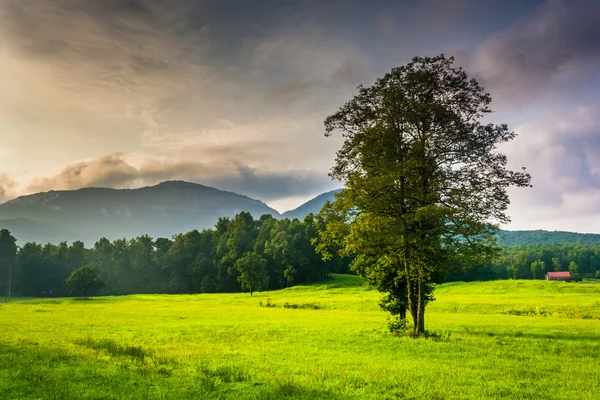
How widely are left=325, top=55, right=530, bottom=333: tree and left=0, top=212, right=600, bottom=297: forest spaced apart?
96101 mm

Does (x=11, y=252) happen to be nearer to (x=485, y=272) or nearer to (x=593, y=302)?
(x=593, y=302)

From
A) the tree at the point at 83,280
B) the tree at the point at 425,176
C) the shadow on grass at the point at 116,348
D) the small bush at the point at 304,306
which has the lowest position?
the small bush at the point at 304,306

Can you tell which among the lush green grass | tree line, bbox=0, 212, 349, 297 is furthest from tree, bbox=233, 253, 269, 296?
the lush green grass

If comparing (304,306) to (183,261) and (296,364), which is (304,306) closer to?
(296,364)

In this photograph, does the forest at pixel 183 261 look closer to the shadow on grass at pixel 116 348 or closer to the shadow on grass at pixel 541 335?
the shadow on grass at pixel 541 335

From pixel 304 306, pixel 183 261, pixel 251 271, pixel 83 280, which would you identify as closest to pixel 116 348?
pixel 304 306

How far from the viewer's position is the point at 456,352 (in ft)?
65.3

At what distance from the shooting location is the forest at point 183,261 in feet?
425

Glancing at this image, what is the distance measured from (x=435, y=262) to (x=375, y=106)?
11517 millimetres

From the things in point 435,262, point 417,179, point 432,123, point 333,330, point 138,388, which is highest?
point 432,123

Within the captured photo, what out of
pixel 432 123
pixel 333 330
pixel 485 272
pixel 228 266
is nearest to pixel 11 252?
pixel 228 266

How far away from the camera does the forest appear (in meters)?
130

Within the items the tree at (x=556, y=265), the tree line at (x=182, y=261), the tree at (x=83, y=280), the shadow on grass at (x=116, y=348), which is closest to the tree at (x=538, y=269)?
the tree at (x=556, y=265)

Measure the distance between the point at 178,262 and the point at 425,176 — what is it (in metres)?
131
